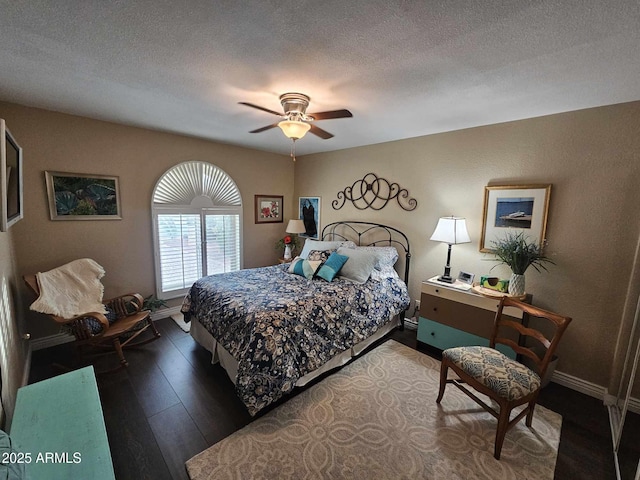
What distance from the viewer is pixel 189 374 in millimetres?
2514

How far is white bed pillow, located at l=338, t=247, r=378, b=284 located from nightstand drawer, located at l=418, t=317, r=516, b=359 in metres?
0.80

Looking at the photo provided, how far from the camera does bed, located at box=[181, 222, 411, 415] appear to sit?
199 centimetres

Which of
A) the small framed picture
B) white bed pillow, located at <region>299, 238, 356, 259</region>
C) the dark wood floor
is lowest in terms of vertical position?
the dark wood floor

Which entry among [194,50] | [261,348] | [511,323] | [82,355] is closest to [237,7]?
[194,50]

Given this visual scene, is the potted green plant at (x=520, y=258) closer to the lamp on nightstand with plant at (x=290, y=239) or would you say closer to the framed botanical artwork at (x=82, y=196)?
the lamp on nightstand with plant at (x=290, y=239)

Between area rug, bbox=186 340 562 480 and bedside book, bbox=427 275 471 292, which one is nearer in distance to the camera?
area rug, bbox=186 340 562 480

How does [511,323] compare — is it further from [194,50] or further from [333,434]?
[194,50]

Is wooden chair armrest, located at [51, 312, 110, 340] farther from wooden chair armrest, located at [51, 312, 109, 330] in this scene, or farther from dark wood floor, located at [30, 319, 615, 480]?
dark wood floor, located at [30, 319, 615, 480]

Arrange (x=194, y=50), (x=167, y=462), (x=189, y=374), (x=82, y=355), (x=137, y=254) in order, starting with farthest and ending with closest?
(x=137, y=254)
(x=82, y=355)
(x=189, y=374)
(x=167, y=462)
(x=194, y=50)

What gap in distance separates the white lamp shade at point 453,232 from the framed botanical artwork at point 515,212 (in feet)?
0.80

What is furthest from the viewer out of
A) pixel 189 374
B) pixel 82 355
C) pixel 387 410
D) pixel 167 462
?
pixel 82 355

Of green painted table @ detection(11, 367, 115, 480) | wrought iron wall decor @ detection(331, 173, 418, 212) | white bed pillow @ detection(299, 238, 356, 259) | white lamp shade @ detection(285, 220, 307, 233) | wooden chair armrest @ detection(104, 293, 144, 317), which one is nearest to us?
green painted table @ detection(11, 367, 115, 480)

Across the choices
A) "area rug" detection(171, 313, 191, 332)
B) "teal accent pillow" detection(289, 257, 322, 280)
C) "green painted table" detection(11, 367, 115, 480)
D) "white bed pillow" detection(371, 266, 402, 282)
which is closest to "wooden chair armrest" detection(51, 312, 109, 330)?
"area rug" detection(171, 313, 191, 332)

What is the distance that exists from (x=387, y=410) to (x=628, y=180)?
272cm
